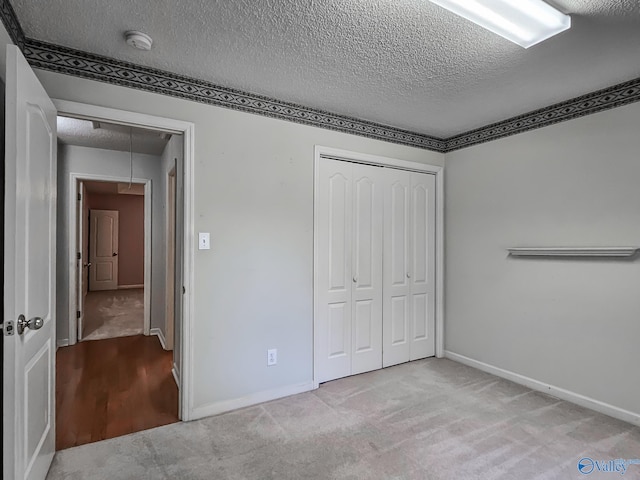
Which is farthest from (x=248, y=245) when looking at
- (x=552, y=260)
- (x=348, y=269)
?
(x=552, y=260)

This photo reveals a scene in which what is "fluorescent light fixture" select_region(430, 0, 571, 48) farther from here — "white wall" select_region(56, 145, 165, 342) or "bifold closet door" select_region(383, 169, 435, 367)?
"white wall" select_region(56, 145, 165, 342)

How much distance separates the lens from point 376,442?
217 cm

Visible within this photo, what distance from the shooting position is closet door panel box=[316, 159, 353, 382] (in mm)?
3062

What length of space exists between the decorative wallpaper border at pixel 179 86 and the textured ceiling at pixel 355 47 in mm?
69

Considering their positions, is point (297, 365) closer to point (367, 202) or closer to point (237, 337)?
point (237, 337)

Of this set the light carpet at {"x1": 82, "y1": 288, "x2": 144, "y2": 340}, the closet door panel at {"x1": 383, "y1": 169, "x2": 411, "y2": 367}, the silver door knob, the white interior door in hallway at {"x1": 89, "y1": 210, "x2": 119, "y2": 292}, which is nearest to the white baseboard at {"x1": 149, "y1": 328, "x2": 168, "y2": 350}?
the light carpet at {"x1": 82, "y1": 288, "x2": 144, "y2": 340}

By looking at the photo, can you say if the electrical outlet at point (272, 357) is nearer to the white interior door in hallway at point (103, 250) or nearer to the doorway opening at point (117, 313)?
the doorway opening at point (117, 313)

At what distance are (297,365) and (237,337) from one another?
601mm

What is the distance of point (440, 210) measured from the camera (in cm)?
380

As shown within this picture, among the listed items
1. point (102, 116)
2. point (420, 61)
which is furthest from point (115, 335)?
point (420, 61)

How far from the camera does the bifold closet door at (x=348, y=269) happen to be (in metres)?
3.08

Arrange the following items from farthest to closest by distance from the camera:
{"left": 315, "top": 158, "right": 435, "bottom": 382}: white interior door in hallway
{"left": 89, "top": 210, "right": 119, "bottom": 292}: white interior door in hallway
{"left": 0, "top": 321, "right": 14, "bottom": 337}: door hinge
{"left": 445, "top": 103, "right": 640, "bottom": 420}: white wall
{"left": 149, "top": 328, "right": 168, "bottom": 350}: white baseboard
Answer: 1. {"left": 89, "top": 210, "right": 119, "bottom": 292}: white interior door in hallway
2. {"left": 149, "top": 328, "right": 168, "bottom": 350}: white baseboard
3. {"left": 315, "top": 158, "right": 435, "bottom": 382}: white interior door in hallway
4. {"left": 445, "top": 103, "right": 640, "bottom": 420}: white wall
5. {"left": 0, "top": 321, "right": 14, "bottom": 337}: door hinge

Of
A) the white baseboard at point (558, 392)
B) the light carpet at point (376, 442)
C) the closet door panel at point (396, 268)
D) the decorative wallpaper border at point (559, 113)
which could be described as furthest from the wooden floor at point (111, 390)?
the decorative wallpaper border at point (559, 113)

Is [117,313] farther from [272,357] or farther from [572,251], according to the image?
[572,251]
